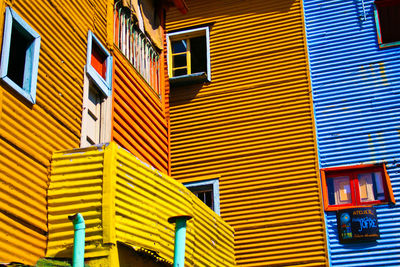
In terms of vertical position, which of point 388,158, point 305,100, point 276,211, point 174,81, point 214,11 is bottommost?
point 276,211

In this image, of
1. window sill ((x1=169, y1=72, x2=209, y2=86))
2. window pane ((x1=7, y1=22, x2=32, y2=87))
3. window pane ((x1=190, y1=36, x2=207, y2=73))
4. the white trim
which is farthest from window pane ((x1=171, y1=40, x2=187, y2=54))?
window pane ((x1=7, y1=22, x2=32, y2=87))

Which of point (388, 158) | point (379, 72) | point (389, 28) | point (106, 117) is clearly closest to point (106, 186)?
point (106, 117)

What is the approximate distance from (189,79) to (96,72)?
6.97 m

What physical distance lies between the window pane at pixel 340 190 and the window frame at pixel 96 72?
692 centimetres

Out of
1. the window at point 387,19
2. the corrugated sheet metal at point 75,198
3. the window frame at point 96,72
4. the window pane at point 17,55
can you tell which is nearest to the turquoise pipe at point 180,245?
the corrugated sheet metal at point 75,198

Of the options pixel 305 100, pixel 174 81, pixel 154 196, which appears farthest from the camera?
pixel 174 81

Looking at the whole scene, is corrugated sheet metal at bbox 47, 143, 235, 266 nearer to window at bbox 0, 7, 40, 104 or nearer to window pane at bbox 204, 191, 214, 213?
window at bbox 0, 7, 40, 104

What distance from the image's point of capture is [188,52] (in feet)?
61.7

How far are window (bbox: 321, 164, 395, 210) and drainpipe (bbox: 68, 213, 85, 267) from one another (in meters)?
8.93

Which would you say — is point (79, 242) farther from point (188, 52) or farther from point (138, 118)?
point (188, 52)

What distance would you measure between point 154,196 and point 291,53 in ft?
29.1

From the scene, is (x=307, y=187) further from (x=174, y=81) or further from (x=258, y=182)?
(x=174, y=81)

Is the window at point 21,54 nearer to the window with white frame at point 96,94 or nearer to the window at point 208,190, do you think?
the window with white frame at point 96,94

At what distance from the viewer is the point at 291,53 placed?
687 inches
